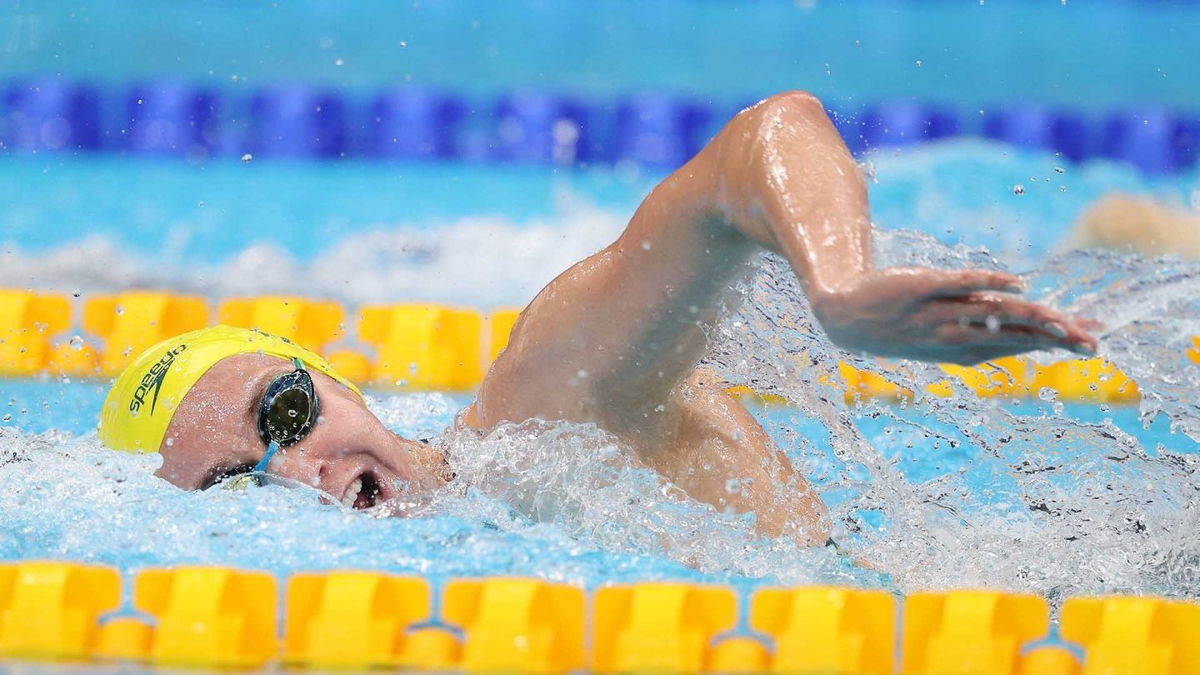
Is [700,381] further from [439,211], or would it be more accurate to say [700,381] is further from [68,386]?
[439,211]

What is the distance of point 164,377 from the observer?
2.08 meters

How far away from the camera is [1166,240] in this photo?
4883mm

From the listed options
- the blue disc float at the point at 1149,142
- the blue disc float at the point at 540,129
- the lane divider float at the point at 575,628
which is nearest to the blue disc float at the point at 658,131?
the blue disc float at the point at 540,129

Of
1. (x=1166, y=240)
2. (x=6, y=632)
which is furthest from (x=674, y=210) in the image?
(x=1166, y=240)

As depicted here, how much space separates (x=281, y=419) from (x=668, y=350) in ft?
1.91

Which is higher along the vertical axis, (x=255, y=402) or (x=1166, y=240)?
(x=1166, y=240)

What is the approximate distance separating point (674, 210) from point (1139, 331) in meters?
0.62

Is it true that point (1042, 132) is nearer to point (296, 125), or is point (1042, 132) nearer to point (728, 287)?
point (296, 125)

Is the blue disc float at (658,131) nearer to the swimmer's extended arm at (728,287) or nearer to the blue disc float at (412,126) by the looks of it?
the blue disc float at (412,126)

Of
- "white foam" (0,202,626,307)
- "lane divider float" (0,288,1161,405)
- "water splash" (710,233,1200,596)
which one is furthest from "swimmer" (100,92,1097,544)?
"white foam" (0,202,626,307)

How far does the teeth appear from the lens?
1.99 meters

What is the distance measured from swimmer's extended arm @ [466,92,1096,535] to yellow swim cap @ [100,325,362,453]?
0.37m

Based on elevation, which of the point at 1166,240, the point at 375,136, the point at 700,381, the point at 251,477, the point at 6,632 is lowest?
the point at 6,632

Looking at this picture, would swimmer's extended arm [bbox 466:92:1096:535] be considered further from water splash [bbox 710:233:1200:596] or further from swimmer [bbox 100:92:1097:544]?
water splash [bbox 710:233:1200:596]
